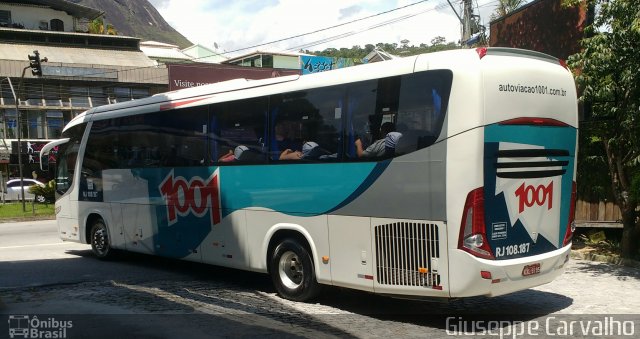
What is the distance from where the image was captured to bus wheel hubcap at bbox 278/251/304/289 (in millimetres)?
7949

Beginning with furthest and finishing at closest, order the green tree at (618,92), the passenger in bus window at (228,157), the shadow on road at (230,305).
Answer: the green tree at (618,92) < the passenger in bus window at (228,157) < the shadow on road at (230,305)

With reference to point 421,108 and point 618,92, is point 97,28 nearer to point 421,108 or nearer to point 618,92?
point 618,92

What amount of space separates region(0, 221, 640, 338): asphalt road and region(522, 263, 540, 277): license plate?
631mm

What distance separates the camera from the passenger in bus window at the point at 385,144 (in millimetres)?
6691

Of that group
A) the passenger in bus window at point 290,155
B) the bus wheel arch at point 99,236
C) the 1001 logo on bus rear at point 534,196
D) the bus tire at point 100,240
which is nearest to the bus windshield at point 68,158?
the bus wheel arch at point 99,236

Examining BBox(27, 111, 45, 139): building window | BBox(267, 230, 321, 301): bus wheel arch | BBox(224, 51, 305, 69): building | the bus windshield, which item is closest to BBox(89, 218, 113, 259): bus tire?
the bus windshield

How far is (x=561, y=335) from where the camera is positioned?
6312mm

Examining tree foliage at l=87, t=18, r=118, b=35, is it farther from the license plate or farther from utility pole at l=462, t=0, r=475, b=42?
the license plate

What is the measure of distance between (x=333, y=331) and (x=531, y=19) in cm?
1171

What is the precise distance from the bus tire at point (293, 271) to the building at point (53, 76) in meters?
37.1

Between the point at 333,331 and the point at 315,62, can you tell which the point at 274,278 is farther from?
the point at 315,62

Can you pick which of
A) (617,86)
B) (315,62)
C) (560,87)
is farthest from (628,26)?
(315,62)

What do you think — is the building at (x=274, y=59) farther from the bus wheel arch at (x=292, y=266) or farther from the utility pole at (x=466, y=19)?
the bus wheel arch at (x=292, y=266)

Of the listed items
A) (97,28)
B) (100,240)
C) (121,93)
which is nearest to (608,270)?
(100,240)
